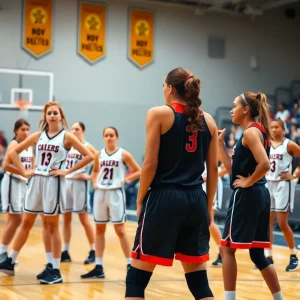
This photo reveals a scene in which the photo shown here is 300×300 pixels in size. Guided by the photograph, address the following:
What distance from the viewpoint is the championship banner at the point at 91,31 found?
61.2 feet

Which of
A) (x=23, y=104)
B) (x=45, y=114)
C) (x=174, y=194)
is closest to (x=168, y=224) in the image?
(x=174, y=194)

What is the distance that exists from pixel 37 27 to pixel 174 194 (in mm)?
14913

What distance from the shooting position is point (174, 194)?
156 inches

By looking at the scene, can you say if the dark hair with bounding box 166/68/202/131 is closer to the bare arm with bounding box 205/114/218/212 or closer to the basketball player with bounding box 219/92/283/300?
the bare arm with bounding box 205/114/218/212

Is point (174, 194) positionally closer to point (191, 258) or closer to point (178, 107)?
point (191, 258)

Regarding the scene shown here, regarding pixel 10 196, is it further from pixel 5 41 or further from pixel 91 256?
pixel 5 41

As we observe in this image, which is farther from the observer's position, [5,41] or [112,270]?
[5,41]

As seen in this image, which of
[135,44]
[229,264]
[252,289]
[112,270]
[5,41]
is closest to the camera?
[229,264]

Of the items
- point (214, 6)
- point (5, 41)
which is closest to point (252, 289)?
point (5, 41)

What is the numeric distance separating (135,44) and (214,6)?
8.75ft

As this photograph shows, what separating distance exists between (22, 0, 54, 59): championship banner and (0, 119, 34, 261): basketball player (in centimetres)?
1012

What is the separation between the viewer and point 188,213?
3967 mm

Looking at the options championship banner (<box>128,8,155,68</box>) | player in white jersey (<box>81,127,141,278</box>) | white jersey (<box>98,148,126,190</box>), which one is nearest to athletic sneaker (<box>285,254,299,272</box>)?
player in white jersey (<box>81,127,141,278</box>)

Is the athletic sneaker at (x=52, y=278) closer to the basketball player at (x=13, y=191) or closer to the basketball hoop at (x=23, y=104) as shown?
the basketball player at (x=13, y=191)
